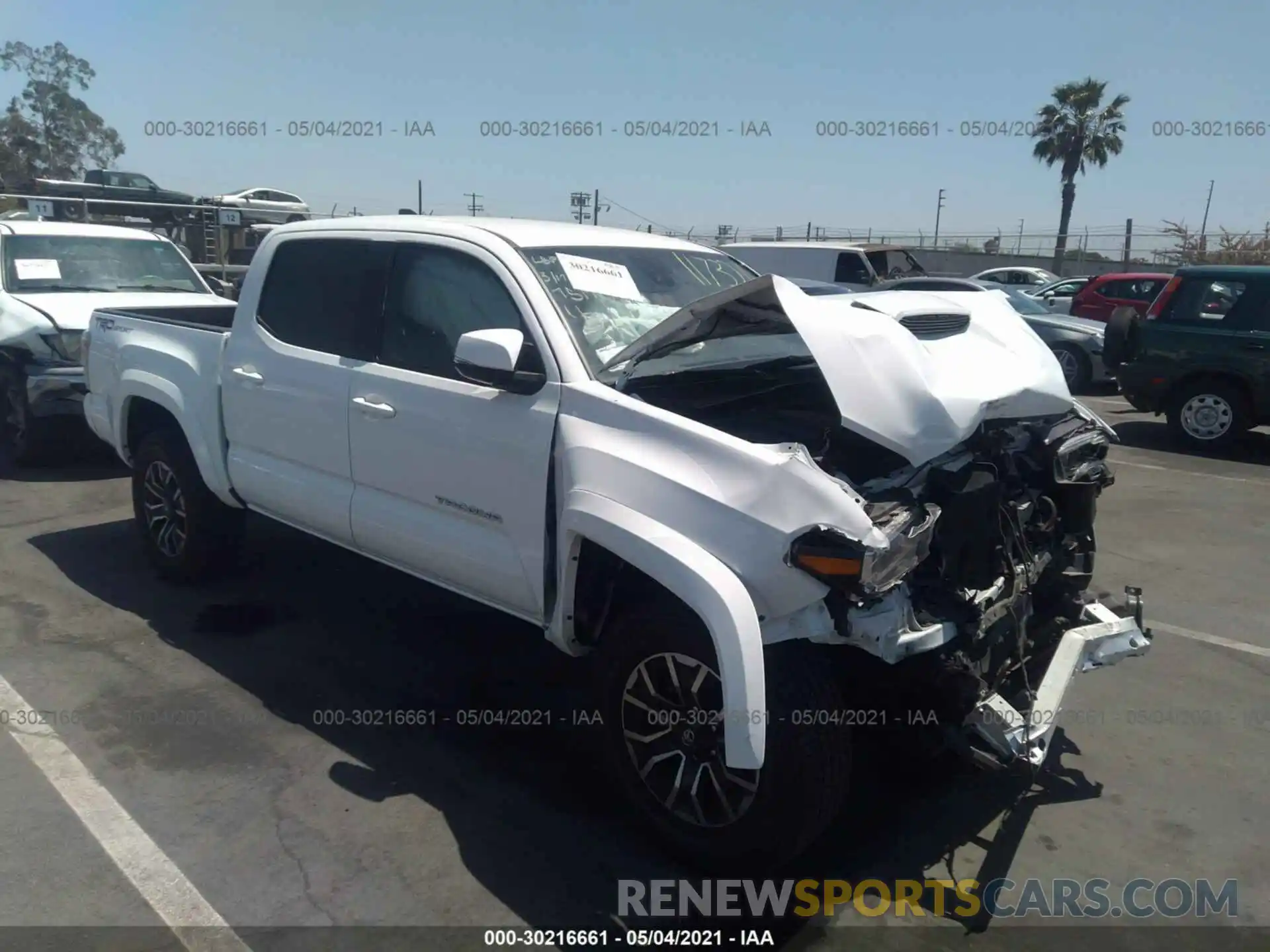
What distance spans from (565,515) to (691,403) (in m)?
0.60

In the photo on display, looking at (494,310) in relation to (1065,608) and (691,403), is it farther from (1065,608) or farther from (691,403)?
(1065,608)

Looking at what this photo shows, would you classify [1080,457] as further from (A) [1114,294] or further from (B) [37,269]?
(A) [1114,294]

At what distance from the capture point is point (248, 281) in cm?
512

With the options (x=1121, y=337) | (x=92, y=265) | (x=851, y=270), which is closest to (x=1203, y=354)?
(x=1121, y=337)

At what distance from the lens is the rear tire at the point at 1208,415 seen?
10.2m

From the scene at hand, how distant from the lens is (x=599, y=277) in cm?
414

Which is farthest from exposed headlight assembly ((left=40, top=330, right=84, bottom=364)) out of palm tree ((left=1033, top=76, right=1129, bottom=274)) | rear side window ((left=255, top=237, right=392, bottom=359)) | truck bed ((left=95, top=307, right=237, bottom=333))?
palm tree ((left=1033, top=76, right=1129, bottom=274))

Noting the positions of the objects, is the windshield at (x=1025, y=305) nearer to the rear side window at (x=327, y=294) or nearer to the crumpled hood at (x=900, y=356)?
the crumpled hood at (x=900, y=356)

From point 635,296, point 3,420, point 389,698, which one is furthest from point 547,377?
point 3,420

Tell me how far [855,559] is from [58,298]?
844 centimetres

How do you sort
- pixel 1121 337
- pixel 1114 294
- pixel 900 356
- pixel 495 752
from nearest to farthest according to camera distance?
pixel 900 356 → pixel 495 752 → pixel 1121 337 → pixel 1114 294

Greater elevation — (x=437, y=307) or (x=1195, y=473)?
(x=437, y=307)

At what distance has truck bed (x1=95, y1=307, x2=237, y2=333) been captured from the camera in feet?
20.6

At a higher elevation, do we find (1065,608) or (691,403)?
(691,403)
